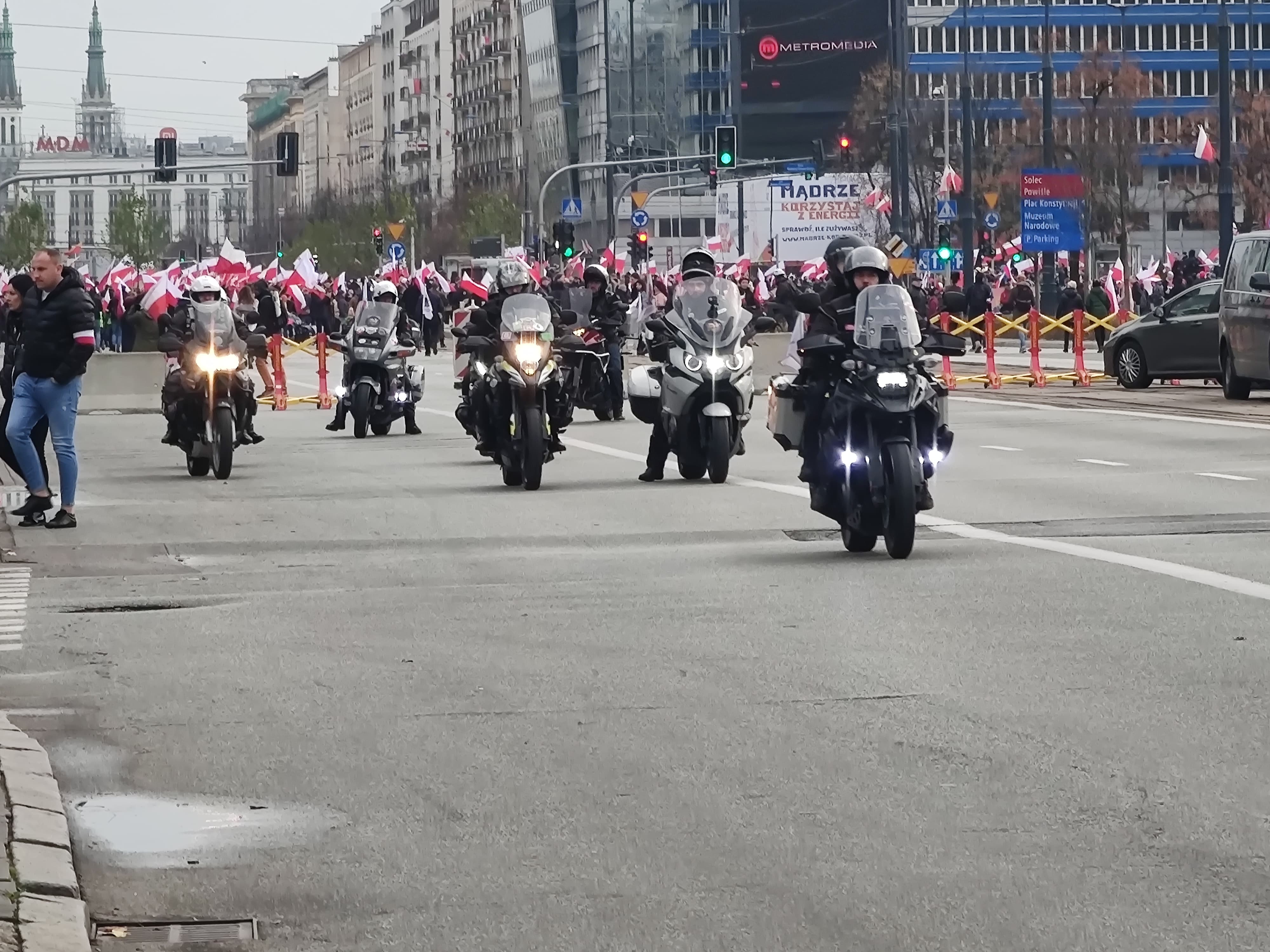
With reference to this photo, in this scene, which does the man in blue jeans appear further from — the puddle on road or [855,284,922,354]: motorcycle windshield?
the puddle on road

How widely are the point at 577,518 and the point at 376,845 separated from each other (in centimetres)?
998

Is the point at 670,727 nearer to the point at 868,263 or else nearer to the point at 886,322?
the point at 886,322

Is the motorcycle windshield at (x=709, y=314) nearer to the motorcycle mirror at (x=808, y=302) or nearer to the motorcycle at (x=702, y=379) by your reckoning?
the motorcycle at (x=702, y=379)

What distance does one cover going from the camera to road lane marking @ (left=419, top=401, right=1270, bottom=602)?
1184cm

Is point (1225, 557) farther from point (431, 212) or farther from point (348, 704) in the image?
point (431, 212)

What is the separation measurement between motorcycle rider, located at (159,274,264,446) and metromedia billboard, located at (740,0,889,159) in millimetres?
121778

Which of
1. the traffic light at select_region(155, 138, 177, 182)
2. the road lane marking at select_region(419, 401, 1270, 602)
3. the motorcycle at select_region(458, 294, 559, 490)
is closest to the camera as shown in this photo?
the road lane marking at select_region(419, 401, 1270, 602)

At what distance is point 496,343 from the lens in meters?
19.5

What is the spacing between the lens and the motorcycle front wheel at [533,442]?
19.0 meters

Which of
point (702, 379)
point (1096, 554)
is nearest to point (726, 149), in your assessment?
point (702, 379)

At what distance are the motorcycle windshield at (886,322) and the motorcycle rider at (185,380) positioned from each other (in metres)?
8.62

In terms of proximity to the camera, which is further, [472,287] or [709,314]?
[472,287]

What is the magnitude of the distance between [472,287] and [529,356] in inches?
1134

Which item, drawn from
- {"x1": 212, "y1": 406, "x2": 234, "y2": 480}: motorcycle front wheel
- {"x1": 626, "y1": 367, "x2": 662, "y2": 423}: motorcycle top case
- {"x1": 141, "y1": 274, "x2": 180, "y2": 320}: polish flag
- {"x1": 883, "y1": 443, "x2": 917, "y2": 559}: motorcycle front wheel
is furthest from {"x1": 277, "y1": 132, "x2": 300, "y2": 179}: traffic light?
{"x1": 883, "y1": 443, "x2": 917, "y2": 559}: motorcycle front wheel
